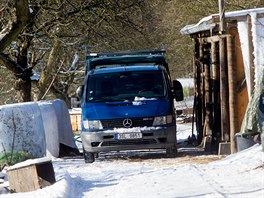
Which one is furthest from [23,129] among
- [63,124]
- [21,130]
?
[63,124]

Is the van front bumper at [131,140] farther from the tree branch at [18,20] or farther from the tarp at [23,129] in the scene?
the tree branch at [18,20]

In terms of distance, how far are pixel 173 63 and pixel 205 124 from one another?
85.3ft

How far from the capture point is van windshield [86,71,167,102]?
56.0 ft

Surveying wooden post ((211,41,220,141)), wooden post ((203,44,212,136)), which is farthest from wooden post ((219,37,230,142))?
wooden post ((203,44,212,136))

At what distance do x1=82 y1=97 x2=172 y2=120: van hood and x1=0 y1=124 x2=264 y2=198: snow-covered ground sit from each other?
1424 mm

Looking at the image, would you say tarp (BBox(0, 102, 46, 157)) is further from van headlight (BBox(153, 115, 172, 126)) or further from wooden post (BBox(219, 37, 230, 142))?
wooden post (BBox(219, 37, 230, 142))

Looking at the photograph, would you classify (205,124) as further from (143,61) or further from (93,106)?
(93,106)

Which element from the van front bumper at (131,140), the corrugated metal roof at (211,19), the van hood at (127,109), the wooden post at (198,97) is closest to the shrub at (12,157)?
the van front bumper at (131,140)

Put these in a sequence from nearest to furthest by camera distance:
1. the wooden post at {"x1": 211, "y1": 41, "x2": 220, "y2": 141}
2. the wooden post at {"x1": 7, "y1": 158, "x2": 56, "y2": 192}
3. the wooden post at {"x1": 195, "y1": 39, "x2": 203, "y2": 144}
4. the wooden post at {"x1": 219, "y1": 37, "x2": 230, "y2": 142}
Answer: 1. the wooden post at {"x1": 7, "y1": 158, "x2": 56, "y2": 192}
2. the wooden post at {"x1": 219, "y1": 37, "x2": 230, "y2": 142}
3. the wooden post at {"x1": 211, "y1": 41, "x2": 220, "y2": 141}
4. the wooden post at {"x1": 195, "y1": 39, "x2": 203, "y2": 144}

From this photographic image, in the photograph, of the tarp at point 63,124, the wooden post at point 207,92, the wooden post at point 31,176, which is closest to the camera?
the wooden post at point 31,176

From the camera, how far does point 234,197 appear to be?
364 inches

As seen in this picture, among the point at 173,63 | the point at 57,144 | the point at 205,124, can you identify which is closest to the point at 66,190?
the point at 57,144

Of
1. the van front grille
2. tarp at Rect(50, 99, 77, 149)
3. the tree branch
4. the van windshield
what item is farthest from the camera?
tarp at Rect(50, 99, 77, 149)

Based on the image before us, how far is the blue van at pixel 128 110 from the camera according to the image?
53.6ft
